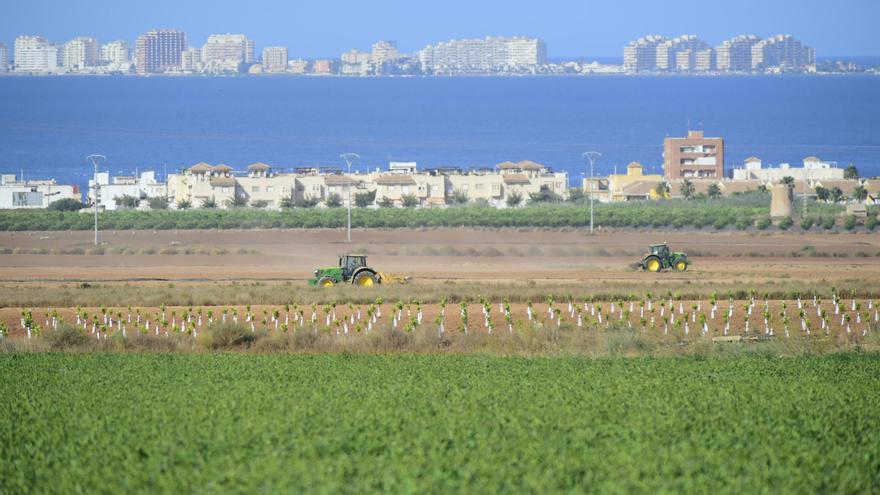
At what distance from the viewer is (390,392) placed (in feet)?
72.3

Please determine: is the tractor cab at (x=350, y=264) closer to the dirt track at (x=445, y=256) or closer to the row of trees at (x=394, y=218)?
the dirt track at (x=445, y=256)

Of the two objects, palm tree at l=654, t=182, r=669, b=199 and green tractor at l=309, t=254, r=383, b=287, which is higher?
palm tree at l=654, t=182, r=669, b=199

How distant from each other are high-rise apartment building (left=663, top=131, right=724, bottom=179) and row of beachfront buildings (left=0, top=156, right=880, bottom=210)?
15.8m

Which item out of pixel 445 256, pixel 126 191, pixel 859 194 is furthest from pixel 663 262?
pixel 126 191

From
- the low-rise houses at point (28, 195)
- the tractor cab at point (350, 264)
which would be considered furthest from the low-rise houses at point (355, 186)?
the tractor cab at point (350, 264)

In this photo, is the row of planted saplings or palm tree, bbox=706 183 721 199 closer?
the row of planted saplings

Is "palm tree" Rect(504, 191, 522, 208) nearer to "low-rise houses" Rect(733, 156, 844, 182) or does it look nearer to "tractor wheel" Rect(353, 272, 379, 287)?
"low-rise houses" Rect(733, 156, 844, 182)

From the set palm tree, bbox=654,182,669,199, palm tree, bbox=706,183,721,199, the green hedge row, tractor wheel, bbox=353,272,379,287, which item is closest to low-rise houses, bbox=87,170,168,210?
the green hedge row

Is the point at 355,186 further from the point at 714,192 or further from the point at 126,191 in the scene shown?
the point at 714,192

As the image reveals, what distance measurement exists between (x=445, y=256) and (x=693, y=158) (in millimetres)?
66193

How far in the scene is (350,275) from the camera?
46344 millimetres

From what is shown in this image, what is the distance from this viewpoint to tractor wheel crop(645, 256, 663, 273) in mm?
52656

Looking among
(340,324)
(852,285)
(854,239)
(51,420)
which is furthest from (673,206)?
(51,420)

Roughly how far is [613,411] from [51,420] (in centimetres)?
834
